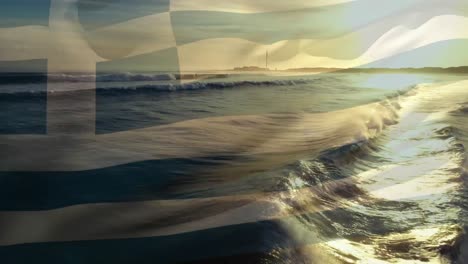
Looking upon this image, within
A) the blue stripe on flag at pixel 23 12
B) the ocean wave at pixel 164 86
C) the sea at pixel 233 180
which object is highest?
the ocean wave at pixel 164 86

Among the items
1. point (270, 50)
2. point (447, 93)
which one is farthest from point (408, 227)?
point (447, 93)

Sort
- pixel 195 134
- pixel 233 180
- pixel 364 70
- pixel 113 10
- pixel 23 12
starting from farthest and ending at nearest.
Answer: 1. pixel 364 70
2. pixel 195 134
3. pixel 113 10
4. pixel 23 12
5. pixel 233 180

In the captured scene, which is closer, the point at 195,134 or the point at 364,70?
the point at 195,134

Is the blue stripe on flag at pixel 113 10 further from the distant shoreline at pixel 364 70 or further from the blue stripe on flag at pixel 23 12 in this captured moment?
the distant shoreline at pixel 364 70

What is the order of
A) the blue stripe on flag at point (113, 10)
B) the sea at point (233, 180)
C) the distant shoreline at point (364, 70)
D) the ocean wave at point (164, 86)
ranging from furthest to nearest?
the ocean wave at point (164, 86) < the distant shoreline at point (364, 70) < the blue stripe on flag at point (113, 10) < the sea at point (233, 180)

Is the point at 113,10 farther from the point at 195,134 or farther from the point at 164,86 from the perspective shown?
the point at 164,86

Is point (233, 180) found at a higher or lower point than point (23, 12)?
lower

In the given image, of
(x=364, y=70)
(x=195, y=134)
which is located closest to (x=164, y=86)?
(x=195, y=134)

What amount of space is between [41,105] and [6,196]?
2.66m

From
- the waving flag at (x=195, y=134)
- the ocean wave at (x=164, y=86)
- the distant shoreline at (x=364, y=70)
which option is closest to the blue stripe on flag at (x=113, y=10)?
the waving flag at (x=195, y=134)

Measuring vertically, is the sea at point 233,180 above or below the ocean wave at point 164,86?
below

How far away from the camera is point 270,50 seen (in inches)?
135

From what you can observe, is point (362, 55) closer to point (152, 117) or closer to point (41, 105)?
point (152, 117)

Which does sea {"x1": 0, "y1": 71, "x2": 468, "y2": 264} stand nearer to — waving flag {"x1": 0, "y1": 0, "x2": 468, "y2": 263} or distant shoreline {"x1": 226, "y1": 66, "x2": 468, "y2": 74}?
waving flag {"x1": 0, "y1": 0, "x2": 468, "y2": 263}
